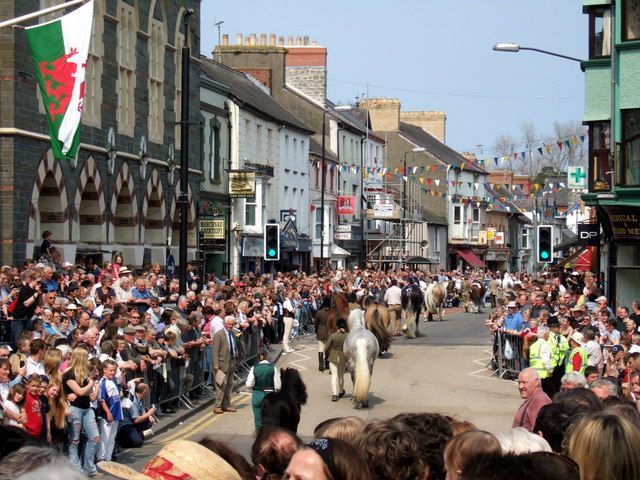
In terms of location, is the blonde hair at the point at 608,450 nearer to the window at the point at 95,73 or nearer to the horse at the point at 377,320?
the horse at the point at 377,320

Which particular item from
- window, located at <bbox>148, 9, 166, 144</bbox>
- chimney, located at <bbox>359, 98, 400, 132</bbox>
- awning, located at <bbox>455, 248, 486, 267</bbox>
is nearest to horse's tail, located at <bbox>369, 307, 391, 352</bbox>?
window, located at <bbox>148, 9, 166, 144</bbox>

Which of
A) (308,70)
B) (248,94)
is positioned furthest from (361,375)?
(308,70)

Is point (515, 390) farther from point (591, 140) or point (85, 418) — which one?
point (85, 418)

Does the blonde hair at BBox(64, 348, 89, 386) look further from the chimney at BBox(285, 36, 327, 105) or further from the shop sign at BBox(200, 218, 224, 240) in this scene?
the chimney at BBox(285, 36, 327, 105)

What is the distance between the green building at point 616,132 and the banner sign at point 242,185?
1941 centimetres

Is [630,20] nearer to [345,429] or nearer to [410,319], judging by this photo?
[410,319]

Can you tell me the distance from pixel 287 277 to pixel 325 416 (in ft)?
66.7

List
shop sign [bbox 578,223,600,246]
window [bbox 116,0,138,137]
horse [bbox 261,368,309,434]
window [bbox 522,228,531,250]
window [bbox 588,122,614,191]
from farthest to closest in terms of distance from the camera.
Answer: window [bbox 522,228,531,250] < window [bbox 116,0,138,137] < shop sign [bbox 578,223,600,246] < window [bbox 588,122,614,191] < horse [bbox 261,368,309,434]

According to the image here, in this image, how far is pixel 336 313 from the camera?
2427cm

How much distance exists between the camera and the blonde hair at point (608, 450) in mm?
5754

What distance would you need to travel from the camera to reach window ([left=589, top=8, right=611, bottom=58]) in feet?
100

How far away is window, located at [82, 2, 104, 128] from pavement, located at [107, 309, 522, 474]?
7619 millimetres

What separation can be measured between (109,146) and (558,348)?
1780 cm

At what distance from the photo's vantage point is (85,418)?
1422 cm
